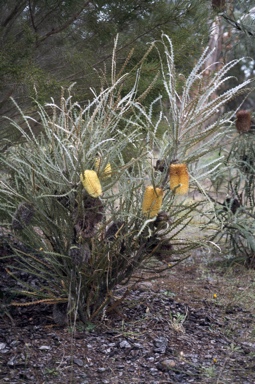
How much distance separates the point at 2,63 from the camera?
2594mm

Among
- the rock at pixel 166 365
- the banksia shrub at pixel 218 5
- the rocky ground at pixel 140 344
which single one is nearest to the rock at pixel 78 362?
the rocky ground at pixel 140 344

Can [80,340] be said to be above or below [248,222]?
below

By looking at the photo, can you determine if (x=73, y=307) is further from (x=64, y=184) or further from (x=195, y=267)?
(x=195, y=267)

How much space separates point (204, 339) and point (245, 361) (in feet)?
0.82

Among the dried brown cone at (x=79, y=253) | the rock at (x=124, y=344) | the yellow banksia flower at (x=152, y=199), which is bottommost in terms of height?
the rock at (x=124, y=344)

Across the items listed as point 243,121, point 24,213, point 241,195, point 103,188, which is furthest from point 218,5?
point 24,213

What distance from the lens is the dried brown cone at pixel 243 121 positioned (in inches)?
A: 138

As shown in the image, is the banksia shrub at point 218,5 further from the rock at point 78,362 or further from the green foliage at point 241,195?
the rock at point 78,362

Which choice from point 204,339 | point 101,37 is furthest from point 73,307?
point 101,37

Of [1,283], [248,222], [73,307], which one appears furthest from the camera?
[248,222]

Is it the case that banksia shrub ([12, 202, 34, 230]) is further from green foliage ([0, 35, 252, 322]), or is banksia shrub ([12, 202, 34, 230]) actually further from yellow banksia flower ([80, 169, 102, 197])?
yellow banksia flower ([80, 169, 102, 197])

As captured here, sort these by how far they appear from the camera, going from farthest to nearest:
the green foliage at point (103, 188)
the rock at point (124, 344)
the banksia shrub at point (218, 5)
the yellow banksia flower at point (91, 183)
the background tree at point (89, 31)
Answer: the banksia shrub at point (218, 5) → the background tree at point (89, 31) → the rock at point (124, 344) → the green foliage at point (103, 188) → the yellow banksia flower at point (91, 183)

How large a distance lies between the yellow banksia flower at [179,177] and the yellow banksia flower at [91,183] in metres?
0.28

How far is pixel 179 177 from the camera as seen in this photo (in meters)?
2.00
